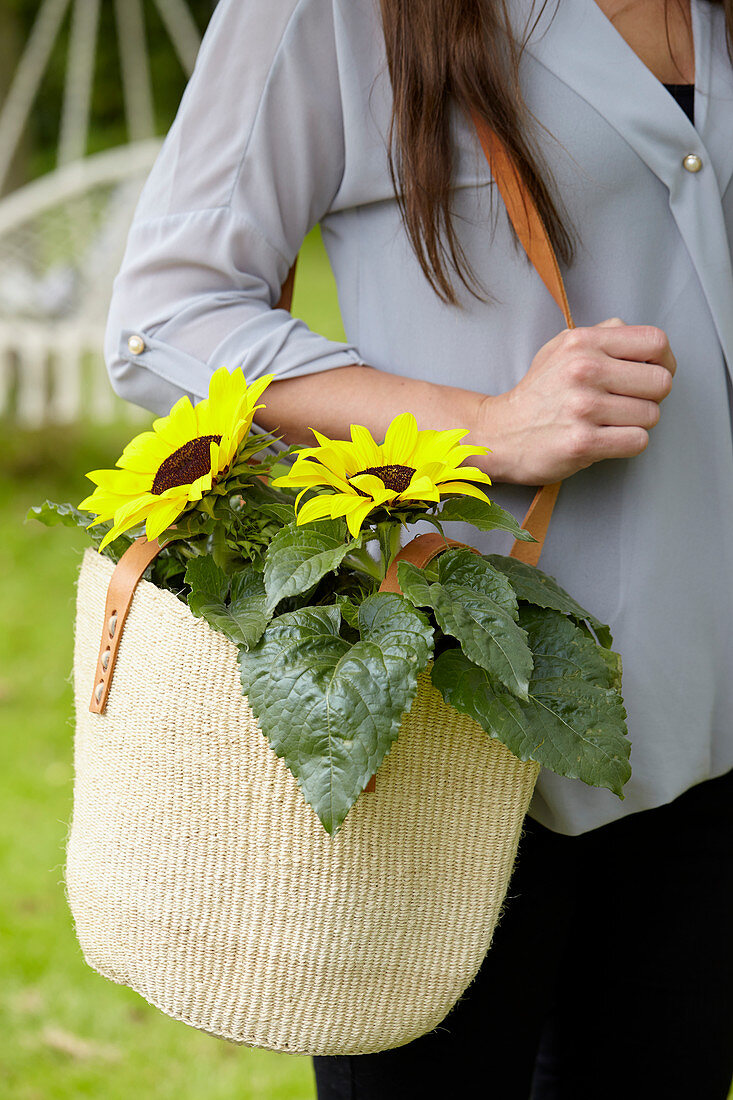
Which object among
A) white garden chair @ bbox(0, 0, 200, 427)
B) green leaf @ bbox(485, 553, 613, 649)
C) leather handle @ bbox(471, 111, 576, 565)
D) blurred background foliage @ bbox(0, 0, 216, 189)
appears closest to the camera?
green leaf @ bbox(485, 553, 613, 649)

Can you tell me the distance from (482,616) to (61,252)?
16.1 feet

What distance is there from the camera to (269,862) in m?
0.79

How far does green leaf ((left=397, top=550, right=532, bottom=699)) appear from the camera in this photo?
729mm

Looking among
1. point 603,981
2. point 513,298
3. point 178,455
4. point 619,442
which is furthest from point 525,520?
point 603,981

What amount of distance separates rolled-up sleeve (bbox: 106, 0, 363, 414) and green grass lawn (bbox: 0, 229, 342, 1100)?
0.74 feet

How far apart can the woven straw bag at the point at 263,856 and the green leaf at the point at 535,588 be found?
67mm

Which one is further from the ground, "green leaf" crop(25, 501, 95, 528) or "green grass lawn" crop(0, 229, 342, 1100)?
"green leaf" crop(25, 501, 95, 528)

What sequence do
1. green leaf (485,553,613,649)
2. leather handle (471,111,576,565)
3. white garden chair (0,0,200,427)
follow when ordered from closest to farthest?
green leaf (485,553,613,649), leather handle (471,111,576,565), white garden chair (0,0,200,427)

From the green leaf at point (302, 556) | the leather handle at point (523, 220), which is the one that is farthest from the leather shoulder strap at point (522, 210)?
the green leaf at point (302, 556)

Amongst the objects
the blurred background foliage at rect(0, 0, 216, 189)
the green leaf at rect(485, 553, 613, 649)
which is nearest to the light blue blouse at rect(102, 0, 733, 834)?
the green leaf at rect(485, 553, 613, 649)

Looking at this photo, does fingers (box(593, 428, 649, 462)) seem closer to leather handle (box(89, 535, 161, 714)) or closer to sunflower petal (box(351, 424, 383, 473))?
sunflower petal (box(351, 424, 383, 473))

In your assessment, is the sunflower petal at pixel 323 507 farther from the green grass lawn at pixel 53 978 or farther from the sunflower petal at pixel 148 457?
the green grass lawn at pixel 53 978

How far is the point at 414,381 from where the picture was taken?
0.98 metres

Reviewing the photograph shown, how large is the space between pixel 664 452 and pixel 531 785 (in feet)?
1.12
